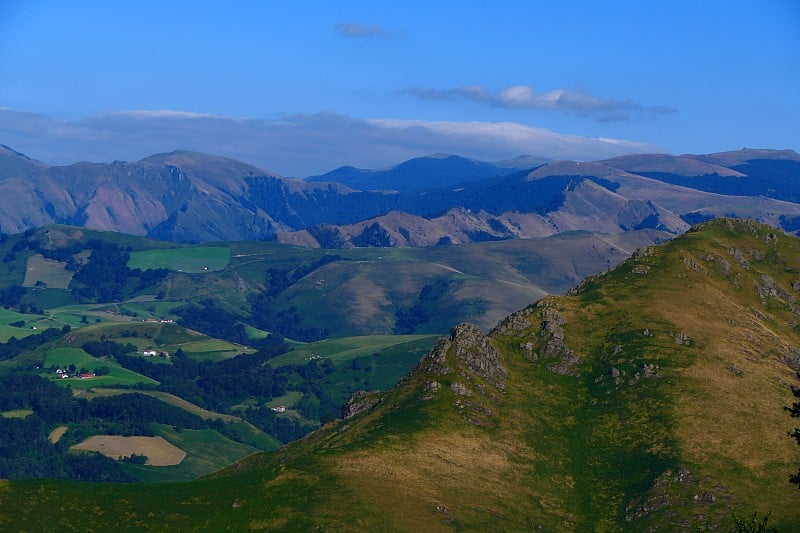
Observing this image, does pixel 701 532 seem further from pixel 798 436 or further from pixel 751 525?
pixel 798 436

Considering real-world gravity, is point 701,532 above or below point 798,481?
below

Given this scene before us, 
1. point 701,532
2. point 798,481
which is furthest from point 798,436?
point 701,532

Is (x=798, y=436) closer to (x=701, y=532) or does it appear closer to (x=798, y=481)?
(x=798, y=481)

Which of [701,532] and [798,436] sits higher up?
[798,436]

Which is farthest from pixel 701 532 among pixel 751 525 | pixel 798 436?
pixel 798 436

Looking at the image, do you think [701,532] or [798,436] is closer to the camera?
[798,436]
